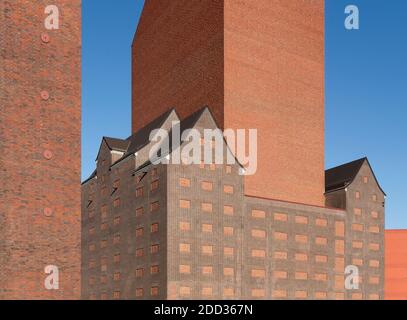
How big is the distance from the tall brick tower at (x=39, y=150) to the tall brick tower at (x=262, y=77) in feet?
82.2

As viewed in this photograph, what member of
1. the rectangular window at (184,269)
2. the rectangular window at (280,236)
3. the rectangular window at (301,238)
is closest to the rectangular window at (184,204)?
the rectangular window at (184,269)

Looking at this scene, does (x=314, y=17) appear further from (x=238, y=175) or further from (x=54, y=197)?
(x=54, y=197)

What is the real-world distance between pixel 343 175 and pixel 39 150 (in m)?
41.8

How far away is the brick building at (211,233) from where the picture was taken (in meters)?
48.0

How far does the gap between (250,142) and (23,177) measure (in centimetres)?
2981

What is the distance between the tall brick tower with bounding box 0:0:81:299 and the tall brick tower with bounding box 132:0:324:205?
82.2ft

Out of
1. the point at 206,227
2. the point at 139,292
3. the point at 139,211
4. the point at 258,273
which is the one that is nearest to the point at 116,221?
the point at 139,211

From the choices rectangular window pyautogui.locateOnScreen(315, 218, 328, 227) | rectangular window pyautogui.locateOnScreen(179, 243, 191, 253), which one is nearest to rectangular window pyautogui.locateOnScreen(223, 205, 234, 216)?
rectangular window pyautogui.locateOnScreen(179, 243, 191, 253)

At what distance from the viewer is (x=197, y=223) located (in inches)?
1906

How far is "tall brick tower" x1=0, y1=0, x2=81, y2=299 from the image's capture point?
90.2 feet

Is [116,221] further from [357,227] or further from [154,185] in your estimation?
[357,227]

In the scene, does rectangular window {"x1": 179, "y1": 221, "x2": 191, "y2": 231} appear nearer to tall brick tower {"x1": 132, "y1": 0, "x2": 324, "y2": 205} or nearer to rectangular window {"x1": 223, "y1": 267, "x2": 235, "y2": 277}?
rectangular window {"x1": 223, "y1": 267, "x2": 235, "y2": 277}

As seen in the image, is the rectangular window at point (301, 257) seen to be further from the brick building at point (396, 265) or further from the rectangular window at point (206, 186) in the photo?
the brick building at point (396, 265)
